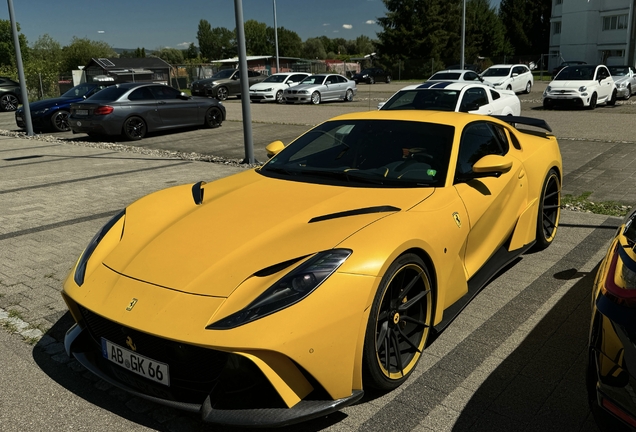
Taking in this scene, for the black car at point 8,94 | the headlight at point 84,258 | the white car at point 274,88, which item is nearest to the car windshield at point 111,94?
the headlight at point 84,258

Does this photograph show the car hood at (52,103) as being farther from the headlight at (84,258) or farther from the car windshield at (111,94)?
the headlight at (84,258)

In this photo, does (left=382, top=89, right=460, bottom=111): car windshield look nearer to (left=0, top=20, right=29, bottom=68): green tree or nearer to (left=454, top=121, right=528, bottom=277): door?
(left=454, top=121, right=528, bottom=277): door

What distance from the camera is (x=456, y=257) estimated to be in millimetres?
3547

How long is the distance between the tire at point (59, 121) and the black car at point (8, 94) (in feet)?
38.0

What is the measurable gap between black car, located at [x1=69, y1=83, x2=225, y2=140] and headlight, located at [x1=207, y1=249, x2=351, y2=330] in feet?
44.1

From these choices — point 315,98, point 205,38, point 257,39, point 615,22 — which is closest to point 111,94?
point 315,98

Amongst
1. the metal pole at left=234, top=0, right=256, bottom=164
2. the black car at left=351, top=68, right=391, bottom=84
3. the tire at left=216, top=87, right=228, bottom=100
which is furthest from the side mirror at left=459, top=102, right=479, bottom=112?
the black car at left=351, top=68, right=391, bottom=84

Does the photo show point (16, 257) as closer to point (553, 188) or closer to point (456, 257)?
point (456, 257)

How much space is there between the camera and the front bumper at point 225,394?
98.7 inches

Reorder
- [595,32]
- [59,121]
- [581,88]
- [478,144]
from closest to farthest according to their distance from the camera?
[478,144] → [59,121] → [581,88] → [595,32]

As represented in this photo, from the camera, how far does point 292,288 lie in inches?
105

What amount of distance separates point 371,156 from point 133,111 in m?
12.7

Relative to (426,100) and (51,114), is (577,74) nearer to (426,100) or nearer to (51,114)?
(426,100)

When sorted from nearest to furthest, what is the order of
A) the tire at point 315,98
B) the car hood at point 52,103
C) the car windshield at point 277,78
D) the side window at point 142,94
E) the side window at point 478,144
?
the side window at point 478,144 → the side window at point 142,94 → the car hood at point 52,103 → the tire at point 315,98 → the car windshield at point 277,78
